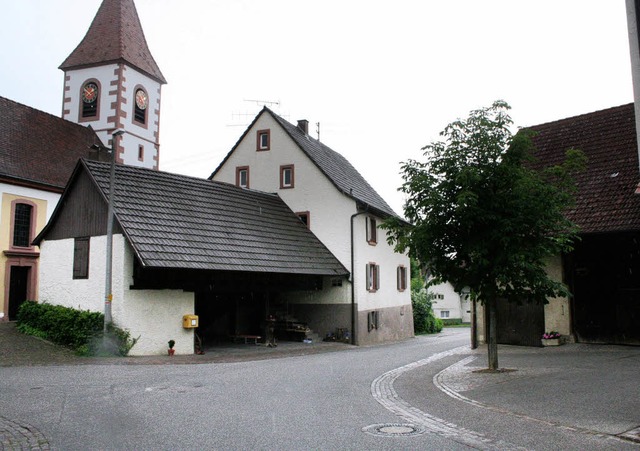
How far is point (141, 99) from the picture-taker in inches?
1741

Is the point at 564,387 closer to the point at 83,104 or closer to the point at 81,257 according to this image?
the point at 81,257

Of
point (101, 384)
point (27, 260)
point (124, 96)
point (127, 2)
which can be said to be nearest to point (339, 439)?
point (101, 384)

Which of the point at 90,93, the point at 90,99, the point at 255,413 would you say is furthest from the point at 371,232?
the point at 90,93

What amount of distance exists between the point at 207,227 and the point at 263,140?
33.2 ft

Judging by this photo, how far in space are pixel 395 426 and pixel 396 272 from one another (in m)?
26.0

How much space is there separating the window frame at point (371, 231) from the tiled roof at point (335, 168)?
62 cm

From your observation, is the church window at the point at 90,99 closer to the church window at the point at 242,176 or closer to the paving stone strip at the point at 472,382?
the church window at the point at 242,176

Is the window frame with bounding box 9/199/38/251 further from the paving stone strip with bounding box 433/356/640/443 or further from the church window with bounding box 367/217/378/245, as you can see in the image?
the paving stone strip with bounding box 433/356/640/443

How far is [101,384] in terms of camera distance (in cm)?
1255

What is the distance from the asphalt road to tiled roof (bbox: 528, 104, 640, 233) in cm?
736

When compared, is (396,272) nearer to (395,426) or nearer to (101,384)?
(101,384)

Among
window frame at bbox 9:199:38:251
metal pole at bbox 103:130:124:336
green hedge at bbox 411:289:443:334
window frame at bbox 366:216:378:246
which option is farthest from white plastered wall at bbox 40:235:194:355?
green hedge at bbox 411:289:443:334

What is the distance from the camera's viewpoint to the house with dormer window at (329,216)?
28.4 m

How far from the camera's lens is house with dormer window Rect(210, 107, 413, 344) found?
2838 cm
